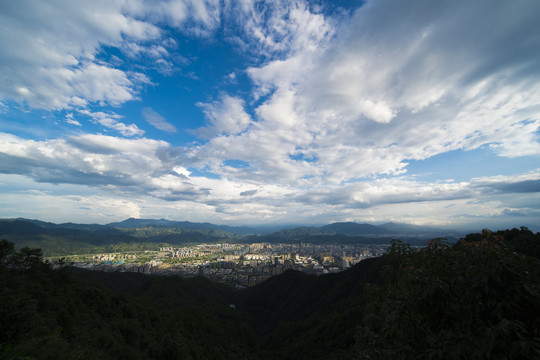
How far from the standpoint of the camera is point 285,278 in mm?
79562

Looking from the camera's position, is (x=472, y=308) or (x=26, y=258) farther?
(x=26, y=258)

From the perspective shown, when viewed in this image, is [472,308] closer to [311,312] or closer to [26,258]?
[26,258]

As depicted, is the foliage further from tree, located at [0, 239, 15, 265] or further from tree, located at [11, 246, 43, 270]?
tree, located at [11, 246, 43, 270]

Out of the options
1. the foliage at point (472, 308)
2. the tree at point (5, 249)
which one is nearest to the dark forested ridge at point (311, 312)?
the foliage at point (472, 308)

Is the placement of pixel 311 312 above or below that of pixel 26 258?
below

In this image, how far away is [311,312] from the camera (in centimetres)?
5778

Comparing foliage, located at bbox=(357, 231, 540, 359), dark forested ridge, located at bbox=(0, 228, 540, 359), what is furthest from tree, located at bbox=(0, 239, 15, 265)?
foliage, located at bbox=(357, 231, 540, 359)

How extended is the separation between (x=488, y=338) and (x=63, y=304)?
34726 millimetres

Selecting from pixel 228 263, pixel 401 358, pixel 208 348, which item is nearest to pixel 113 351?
pixel 208 348

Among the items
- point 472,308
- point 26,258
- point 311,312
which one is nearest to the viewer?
point 472,308

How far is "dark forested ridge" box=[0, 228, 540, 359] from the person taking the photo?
3344mm

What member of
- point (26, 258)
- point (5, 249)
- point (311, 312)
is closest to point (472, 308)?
point (5, 249)

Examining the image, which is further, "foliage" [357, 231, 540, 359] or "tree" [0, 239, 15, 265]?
"tree" [0, 239, 15, 265]

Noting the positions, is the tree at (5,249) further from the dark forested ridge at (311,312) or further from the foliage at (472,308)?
the foliage at (472,308)
